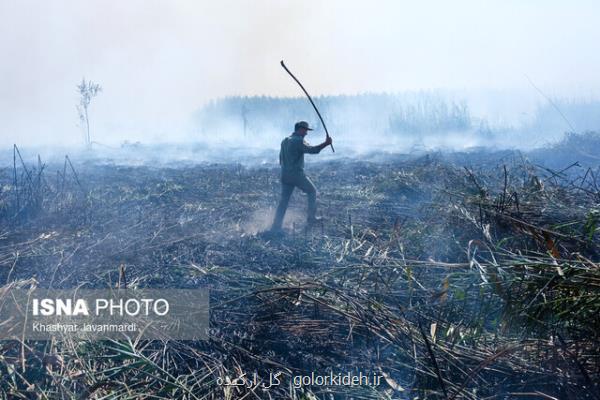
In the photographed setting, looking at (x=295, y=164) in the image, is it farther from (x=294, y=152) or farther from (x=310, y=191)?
(x=310, y=191)

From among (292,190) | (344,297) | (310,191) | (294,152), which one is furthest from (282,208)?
(344,297)

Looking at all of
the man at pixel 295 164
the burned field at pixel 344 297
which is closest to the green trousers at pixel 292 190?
the man at pixel 295 164

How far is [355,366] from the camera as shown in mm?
2943

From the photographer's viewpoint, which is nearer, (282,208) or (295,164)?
(295,164)

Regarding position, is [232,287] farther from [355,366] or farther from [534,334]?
[534,334]

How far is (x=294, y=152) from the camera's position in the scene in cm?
623

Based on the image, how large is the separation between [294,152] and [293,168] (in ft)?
0.76

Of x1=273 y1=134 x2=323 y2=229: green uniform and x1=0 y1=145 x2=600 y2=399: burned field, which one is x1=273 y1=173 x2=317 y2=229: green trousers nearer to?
x1=273 y1=134 x2=323 y2=229: green uniform

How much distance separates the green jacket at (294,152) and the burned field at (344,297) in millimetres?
909

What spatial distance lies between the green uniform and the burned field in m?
0.37

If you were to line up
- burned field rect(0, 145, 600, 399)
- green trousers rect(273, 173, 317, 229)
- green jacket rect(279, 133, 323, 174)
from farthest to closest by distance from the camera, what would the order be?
1. green trousers rect(273, 173, 317, 229)
2. green jacket rect(279, 133, 323, 174)
3. burned field rect(0, 145, 600, 399)

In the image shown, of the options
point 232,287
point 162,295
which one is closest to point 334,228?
point 232,287

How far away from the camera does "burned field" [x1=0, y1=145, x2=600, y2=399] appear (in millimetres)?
2461

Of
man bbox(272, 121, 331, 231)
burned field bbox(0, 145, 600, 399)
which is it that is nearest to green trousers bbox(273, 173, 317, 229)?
man bbox(272, 121, 331, 231)
